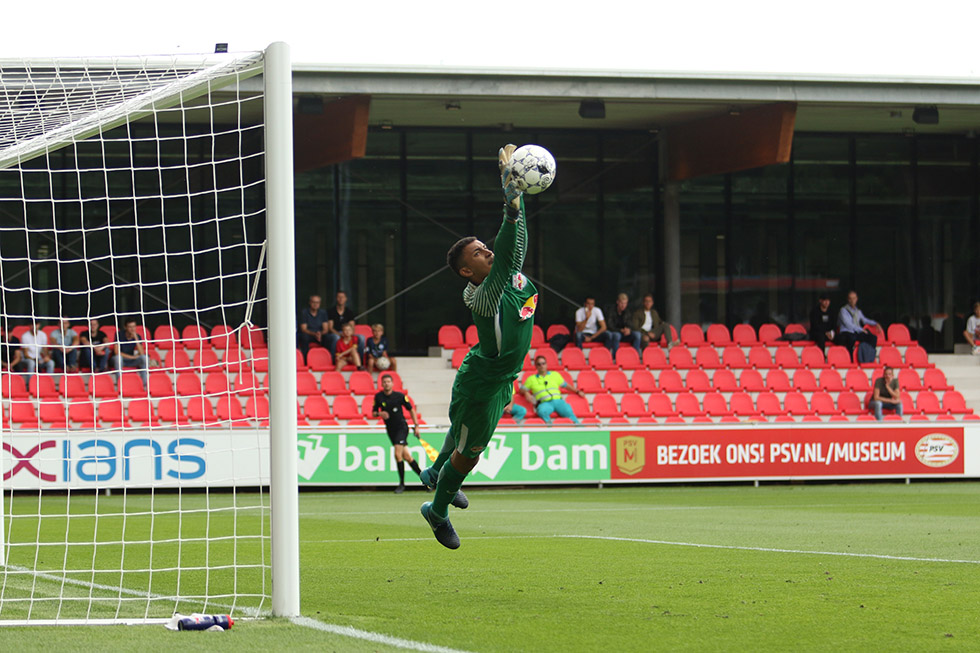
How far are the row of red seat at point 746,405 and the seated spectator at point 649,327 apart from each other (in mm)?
2179

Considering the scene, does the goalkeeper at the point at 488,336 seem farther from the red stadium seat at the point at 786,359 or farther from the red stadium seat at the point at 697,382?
the red stadium seat at the point at 786,359

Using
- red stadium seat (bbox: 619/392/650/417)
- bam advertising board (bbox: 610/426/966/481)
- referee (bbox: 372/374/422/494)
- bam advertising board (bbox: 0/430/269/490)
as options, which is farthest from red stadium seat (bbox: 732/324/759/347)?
bam advertising board (bbox: 0/430/269/490)

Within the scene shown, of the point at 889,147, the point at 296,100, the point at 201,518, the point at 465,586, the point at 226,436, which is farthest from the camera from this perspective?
the point at 889,147

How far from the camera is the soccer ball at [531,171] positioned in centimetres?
625

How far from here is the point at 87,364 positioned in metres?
20.7

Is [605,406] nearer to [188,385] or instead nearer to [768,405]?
[768,405]

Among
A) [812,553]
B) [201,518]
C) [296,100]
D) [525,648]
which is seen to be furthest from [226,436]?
[525,648]

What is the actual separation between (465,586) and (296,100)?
15.7 metres

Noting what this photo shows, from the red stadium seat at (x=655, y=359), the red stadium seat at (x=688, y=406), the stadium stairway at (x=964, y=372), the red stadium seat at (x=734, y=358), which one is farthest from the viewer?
the stadium stairway at (x=964, y=372)

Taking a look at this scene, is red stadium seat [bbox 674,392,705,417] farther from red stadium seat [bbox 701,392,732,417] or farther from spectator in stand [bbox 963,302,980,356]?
spectator in stand [bbox 963,302,980,356]

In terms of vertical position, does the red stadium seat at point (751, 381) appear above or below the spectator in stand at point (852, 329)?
below

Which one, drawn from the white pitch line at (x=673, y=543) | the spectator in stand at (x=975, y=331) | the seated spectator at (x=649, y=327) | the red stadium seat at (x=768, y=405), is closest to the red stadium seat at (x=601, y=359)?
the seated spectator at (x=649, y=327)

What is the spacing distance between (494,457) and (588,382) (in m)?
3.33

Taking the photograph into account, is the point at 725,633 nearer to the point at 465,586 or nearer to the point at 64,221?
the point at 465,586
